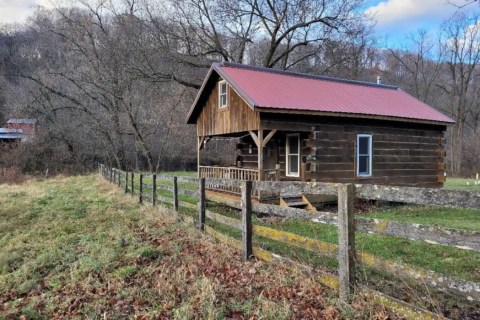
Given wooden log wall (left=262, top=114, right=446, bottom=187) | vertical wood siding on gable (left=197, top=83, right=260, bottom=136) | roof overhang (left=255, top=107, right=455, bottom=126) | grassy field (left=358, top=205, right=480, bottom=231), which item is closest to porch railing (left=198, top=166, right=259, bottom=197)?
vertical wood siding on gable (left=197, top=83, right=260, bottom=136)

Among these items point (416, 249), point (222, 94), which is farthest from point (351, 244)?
point (222, 94)

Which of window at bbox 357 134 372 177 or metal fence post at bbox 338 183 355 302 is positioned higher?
window at bbox 357 134 372 177

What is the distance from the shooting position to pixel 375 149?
1423 centimetres

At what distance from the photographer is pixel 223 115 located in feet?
48.2

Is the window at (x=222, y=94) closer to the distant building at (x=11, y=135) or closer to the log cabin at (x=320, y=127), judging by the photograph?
the log cabin at (x=320, y=127)

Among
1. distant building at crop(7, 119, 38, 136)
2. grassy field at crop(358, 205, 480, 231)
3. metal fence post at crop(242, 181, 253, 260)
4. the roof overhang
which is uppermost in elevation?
distant building at crop(7, 119, 38, 136)

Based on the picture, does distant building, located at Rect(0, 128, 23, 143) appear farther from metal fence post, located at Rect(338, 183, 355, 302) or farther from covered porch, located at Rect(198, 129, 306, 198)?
metal fence post, located at Rect(338, 183, 355, 302)

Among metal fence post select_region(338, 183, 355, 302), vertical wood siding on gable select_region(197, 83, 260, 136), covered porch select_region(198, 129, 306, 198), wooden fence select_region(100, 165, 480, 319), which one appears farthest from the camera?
vertical wood siding on gable select_region(197, 83, 260, 136)

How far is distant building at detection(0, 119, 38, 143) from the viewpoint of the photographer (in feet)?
112

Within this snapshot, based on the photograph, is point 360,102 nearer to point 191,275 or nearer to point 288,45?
point 191,275

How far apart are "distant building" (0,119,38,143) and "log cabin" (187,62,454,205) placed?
23.5 meters

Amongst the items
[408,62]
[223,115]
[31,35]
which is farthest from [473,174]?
[31,35]

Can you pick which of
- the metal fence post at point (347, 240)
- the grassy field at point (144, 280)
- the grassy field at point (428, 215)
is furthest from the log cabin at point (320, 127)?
the metal fence post at point (347, 240)

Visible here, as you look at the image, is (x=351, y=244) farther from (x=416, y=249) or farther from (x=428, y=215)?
(x=428, y=215)
